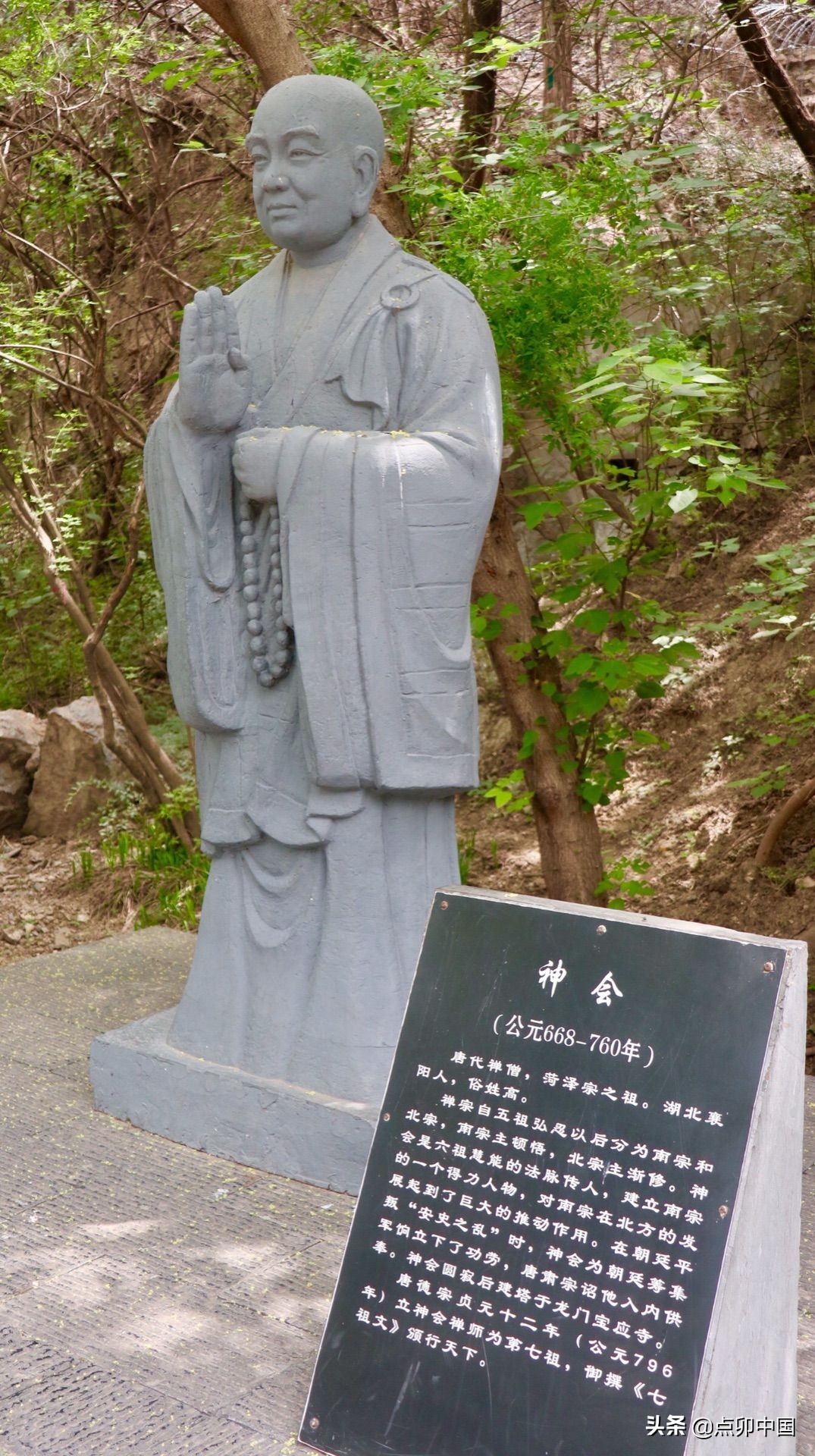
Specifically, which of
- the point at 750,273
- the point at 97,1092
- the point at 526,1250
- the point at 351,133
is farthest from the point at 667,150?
the point at 526,1250

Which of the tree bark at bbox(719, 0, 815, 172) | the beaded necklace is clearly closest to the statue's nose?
the beaded necklace

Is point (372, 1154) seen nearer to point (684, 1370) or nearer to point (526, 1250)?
point (526, 1250)

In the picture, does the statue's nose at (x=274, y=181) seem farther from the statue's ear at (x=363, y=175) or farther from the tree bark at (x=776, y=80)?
the tree bark at (x=776, y=80)

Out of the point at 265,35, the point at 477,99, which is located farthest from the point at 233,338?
the point at 477,99

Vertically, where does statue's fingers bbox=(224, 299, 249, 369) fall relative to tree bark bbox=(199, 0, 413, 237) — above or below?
below

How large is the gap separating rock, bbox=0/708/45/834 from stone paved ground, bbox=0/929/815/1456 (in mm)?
3695

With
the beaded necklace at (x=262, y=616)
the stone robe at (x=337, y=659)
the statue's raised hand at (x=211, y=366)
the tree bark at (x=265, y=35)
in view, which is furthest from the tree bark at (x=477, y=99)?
the beaded necklace at (x=262, y=616)

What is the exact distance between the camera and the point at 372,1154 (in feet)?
6.86

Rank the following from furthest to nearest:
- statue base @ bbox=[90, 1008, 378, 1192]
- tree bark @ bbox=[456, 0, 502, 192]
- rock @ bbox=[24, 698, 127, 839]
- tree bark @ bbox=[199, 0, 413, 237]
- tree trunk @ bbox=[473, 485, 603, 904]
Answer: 1. rock @ bbox=[24, 698, 127, 839]
2. tree bark @ bbox=[456, 0, 502, 192]
3. tree trunk @ bbox=[473, 485, 603, 904]
4. tree bark @ bbox=[199, 0, 413, 237]
5. statue base @ bbox=[90, 1008, 378, 1192]

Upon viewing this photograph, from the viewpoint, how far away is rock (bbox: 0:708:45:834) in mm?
7289

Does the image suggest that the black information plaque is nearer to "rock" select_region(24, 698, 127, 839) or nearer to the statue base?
the statue base

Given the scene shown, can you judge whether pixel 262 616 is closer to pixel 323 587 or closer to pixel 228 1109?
pixel 323 587

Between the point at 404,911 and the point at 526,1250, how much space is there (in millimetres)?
1290

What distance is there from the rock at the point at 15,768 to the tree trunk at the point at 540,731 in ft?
11.5
